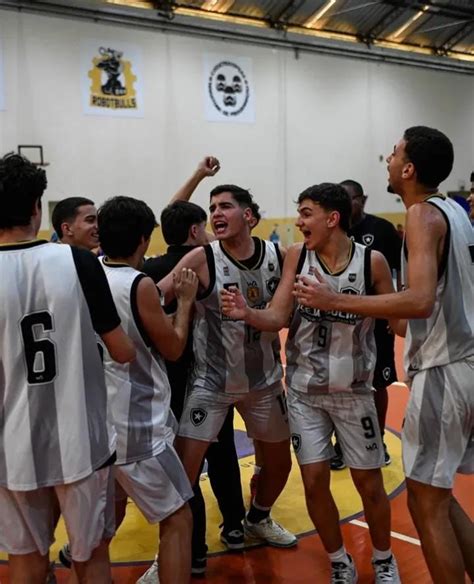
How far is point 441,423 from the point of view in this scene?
9.18 ft

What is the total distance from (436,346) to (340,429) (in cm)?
82

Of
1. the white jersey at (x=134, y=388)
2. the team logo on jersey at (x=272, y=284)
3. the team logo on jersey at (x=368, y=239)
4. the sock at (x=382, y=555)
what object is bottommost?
the sock at (x=382, y=555)

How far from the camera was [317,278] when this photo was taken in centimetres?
332

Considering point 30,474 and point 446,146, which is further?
point 446,146

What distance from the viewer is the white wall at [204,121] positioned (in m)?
12.6

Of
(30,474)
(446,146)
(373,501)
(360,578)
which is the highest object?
(446,146)

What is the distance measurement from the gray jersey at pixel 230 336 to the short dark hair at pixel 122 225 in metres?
0.75

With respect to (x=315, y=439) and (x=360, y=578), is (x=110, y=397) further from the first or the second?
(x=360, y=578)

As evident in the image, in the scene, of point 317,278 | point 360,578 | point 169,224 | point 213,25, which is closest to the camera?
point 317,278

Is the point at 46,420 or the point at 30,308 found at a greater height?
the point at 30,308

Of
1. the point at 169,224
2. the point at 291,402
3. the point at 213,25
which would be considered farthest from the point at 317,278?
the point at 213,25

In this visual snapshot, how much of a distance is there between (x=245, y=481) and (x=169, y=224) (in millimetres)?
2119

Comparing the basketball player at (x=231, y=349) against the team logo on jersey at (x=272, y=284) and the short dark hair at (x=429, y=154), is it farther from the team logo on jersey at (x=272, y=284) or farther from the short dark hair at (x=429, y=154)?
the short dark hair at (x=429, y=154)

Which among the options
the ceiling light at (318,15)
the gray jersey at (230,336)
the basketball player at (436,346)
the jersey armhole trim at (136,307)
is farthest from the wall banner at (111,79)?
the basketball player at (436,346)
